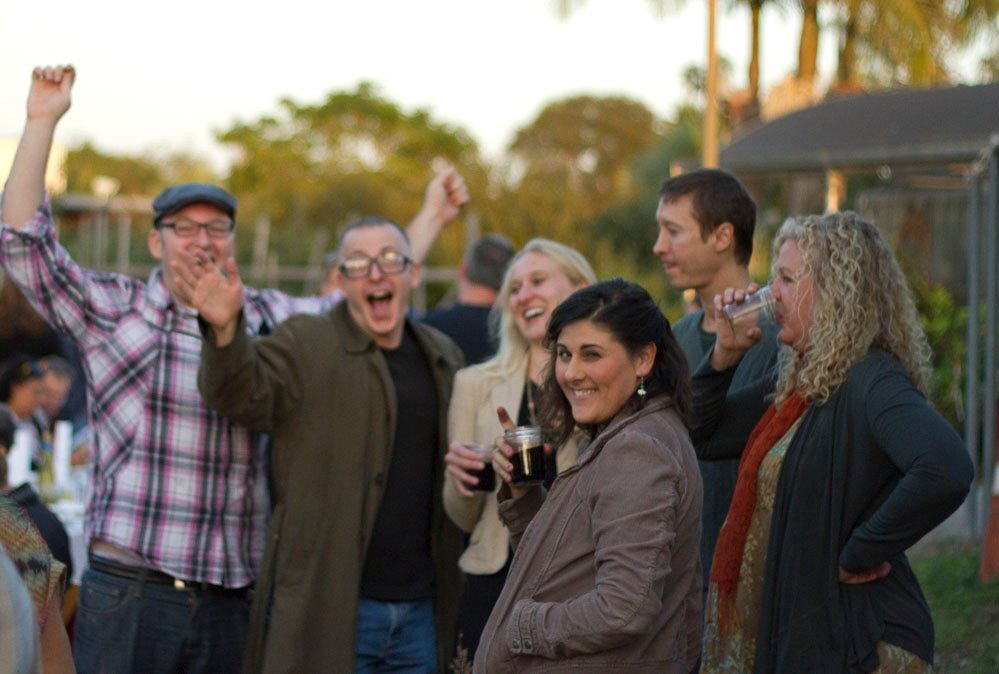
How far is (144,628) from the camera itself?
15.6 feet

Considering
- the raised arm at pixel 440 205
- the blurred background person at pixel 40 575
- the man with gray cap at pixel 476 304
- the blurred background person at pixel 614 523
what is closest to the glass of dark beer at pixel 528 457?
the blurred background person at pixel 614 523

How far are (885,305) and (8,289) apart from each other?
14981mm

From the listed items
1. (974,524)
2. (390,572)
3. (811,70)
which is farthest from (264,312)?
(811,70)

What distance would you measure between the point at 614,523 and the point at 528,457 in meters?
0.70

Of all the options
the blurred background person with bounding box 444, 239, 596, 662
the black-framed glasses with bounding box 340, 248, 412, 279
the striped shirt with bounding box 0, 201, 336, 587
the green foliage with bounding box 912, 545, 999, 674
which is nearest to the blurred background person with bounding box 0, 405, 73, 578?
the striped shirt with bounding box 0, 201, 336, 587

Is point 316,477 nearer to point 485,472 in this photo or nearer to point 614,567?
point 485,472

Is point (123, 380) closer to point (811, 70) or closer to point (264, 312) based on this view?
point (264, 312)

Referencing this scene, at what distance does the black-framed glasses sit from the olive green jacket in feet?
0.67

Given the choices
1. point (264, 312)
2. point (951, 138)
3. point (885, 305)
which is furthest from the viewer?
point (951, 138)

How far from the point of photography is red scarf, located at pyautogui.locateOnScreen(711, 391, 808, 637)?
4.12m

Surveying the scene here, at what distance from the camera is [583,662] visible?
3.38 m

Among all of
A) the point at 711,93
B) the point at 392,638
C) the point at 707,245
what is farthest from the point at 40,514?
the point at 711,93

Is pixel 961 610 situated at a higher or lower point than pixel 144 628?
lower

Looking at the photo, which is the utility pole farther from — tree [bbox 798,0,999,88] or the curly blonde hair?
the curly blonde hair
